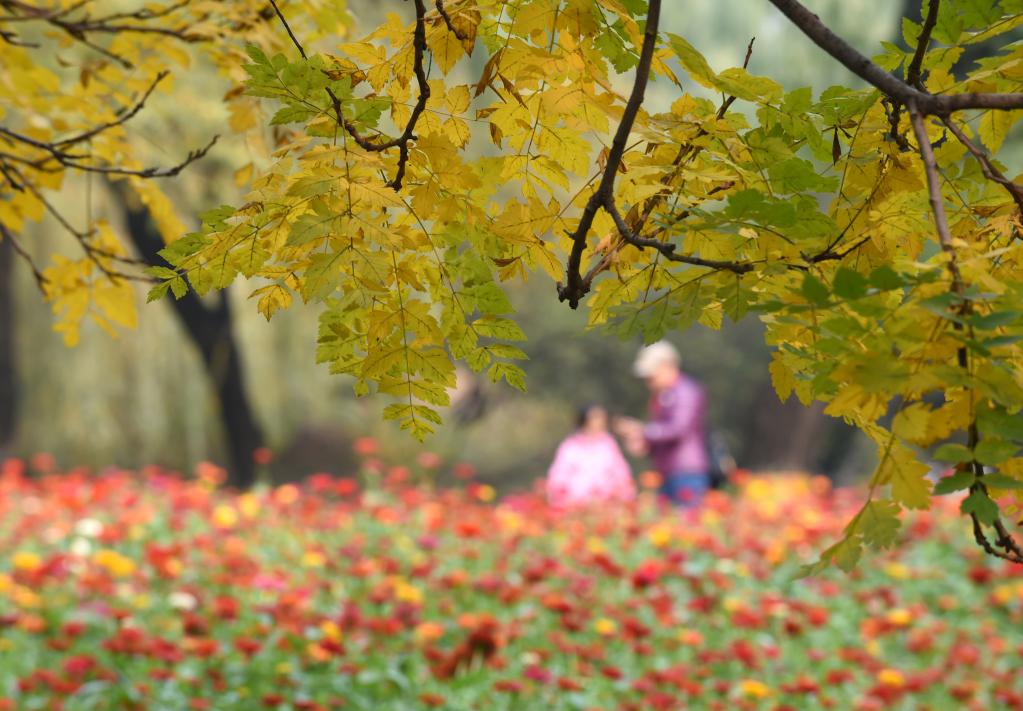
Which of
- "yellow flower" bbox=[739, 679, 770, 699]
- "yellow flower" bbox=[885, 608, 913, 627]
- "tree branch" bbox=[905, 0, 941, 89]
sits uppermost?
"tree branch" bbox=[905, 0, 941, 89]

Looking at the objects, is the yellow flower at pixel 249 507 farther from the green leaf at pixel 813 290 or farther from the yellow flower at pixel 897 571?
the green leaf at pixel 813 290

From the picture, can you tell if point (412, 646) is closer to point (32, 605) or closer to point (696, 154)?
point (32, 605)

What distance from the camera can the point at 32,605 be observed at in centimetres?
379

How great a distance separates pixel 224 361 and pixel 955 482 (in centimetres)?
912

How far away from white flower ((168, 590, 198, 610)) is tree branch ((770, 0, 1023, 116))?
3300mm

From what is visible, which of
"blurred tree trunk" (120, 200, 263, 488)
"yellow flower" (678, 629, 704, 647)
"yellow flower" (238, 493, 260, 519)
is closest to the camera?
"yellow flower" (678, 629, 704, 647)

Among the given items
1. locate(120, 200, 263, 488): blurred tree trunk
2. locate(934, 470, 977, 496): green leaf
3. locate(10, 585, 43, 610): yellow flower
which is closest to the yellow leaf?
locate(934, 470, 977, 496): green leaf

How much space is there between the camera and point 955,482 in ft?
3.28

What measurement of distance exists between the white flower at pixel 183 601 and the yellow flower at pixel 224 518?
106 cm

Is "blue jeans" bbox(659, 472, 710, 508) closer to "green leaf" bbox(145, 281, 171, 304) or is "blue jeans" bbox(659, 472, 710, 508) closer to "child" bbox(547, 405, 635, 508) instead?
"child" bbox(547, 405, 635, 508)

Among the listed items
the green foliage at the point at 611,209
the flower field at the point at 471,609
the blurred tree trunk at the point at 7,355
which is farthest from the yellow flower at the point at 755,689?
the blurred tree trunk at the point at 7,355

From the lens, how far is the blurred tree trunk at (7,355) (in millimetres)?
9922

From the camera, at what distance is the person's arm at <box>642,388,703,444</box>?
23.6ft

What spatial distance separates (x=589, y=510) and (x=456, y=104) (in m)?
4.59
